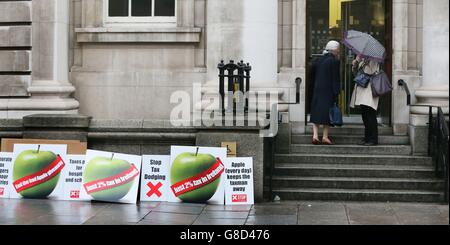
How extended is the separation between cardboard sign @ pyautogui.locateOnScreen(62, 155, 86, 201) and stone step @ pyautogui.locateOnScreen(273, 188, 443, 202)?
10.5 feet

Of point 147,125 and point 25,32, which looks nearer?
point 147,125

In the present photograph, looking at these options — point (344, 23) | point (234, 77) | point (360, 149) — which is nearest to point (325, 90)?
point (360, 149)

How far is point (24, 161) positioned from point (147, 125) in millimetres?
2108

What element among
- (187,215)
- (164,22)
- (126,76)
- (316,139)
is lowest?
(187,215)

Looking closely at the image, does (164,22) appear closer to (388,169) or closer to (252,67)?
(252,67)

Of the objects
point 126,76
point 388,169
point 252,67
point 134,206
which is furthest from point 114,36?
point 388,169

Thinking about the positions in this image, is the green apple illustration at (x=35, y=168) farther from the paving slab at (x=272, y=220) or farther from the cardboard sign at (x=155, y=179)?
the paving slab at (x=272, y=220)

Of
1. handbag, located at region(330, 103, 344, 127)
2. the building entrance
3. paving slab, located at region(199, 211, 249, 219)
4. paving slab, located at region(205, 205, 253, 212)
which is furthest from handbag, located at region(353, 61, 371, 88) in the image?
paving slab, located at region(199, 211, 249, 219)

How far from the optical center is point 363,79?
44.2ft

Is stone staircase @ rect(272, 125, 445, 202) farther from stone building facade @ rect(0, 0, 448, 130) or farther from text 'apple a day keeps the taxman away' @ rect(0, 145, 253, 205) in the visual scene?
stone building facade @ rect(0, 0, 448, 130)

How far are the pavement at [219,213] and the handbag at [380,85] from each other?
2223 millimetres

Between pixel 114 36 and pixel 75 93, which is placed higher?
pixel 114 36

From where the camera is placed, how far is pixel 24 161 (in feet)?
41.3

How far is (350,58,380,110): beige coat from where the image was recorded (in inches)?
525
